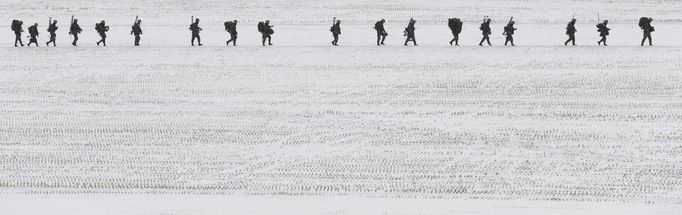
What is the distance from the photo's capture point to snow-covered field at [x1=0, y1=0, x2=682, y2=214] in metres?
18.2

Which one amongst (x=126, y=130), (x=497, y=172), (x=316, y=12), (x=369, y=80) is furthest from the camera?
(x=316, y=12)

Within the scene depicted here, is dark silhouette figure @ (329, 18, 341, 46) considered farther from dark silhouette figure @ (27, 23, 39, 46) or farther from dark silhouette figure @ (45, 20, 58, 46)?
dark silhouette figure @ (27, 23, 39, 46)

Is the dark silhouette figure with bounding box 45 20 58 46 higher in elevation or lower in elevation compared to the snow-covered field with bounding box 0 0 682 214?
higher

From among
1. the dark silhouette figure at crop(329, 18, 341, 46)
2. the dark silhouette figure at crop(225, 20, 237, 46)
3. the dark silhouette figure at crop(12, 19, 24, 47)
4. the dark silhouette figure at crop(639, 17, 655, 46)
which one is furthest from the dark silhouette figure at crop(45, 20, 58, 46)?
the dark silhouette figure at crop(639, 17, 655, 46)

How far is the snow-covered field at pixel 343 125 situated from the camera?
18250 mm

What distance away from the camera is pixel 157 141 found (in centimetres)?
2183

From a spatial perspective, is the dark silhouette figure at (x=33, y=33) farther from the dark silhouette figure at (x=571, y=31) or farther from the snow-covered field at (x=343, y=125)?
the dark silhouette figure at (x=571, y=31)

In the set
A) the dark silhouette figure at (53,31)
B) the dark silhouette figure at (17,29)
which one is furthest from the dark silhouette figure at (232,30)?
the dark silhouette figure at (17,29)

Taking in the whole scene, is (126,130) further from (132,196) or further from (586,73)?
(586,73)

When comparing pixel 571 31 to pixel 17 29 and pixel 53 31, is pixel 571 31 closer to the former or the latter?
pixel 53 31

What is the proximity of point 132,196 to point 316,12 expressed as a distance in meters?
21.4

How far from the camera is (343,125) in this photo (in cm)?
2308

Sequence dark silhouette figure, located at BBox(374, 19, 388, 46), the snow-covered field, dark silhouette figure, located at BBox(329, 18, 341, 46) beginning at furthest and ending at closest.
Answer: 1. dark silhouette figure, located at BBox(374, 19, 388, 46)
2. dark silhouette figure, located at BBox(329, 18, 341, 46)
3. the snow-covered field

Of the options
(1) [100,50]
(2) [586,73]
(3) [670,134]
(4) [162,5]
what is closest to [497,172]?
(3) [670,134]
